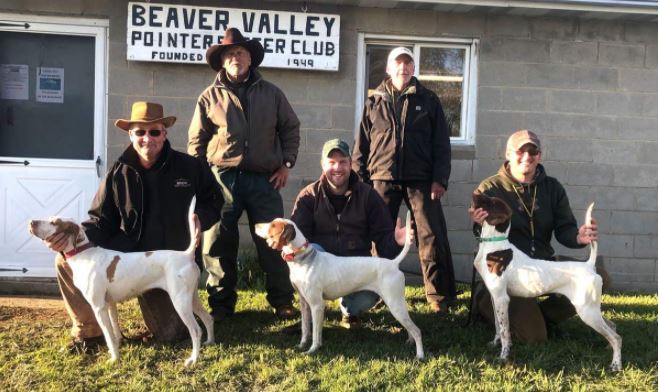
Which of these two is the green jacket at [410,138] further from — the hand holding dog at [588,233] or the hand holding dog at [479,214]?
the hand holding dog at [588,233]

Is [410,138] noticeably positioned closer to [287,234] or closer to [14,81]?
[287,234]

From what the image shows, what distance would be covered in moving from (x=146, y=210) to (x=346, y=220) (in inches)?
59.2

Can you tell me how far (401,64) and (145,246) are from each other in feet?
8.64

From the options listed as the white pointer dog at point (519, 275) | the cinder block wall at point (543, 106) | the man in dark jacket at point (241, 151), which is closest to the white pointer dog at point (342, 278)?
the white pointer dog at point (519, 275)

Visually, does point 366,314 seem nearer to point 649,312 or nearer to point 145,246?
point 145,246

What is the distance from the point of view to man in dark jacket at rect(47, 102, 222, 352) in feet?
13.6

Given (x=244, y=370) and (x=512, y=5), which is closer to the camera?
(x=244, y=370)

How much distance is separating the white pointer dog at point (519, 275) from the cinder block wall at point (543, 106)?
2.44m

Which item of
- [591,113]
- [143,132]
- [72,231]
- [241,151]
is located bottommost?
[72,231]

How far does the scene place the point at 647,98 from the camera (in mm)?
6617

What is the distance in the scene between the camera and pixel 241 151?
481cm

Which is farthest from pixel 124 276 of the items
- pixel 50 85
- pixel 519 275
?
pixel 50 85

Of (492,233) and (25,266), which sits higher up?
(492,233)

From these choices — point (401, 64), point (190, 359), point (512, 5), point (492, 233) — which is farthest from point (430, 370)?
point (512, 5)
